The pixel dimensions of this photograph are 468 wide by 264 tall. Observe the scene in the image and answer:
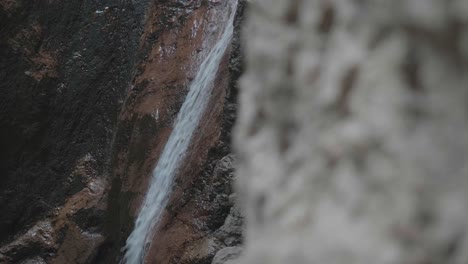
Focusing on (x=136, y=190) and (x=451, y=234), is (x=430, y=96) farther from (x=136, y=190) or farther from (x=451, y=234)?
(x=136, y=190)

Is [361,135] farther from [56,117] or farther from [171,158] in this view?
[56,117]

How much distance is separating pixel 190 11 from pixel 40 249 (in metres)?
3.53

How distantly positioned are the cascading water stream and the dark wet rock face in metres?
0.17

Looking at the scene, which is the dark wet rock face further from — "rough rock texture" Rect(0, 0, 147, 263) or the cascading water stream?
the cascading water stream

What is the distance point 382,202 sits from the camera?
2.23ft

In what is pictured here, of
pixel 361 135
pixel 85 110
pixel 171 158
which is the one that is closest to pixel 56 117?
pixel 85 110

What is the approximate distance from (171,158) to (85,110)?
1.92 m

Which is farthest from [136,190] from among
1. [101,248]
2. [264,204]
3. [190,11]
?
[264,204]

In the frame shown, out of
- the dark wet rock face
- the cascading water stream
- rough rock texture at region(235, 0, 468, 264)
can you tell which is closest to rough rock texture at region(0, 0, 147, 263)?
the dark wet rock face

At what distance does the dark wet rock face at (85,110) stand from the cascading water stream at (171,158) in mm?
166

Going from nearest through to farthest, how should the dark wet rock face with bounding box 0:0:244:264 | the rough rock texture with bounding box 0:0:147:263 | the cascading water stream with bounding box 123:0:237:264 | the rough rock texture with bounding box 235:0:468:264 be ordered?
the rough rock texture with bounding box 235:0:468:264
the cascading water stream with bounding box 123:0:237:264
the dark wet rock face with bounding box 0:0:244:264
the rough rock texture with bounding box 0:0:147:263

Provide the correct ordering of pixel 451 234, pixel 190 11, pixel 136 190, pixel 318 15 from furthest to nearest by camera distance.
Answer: pixel 190 11
pixel 136 190
pixel 318 15
pixel 451 234

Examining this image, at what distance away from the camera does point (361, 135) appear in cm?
72

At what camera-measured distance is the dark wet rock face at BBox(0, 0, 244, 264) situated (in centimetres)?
623
